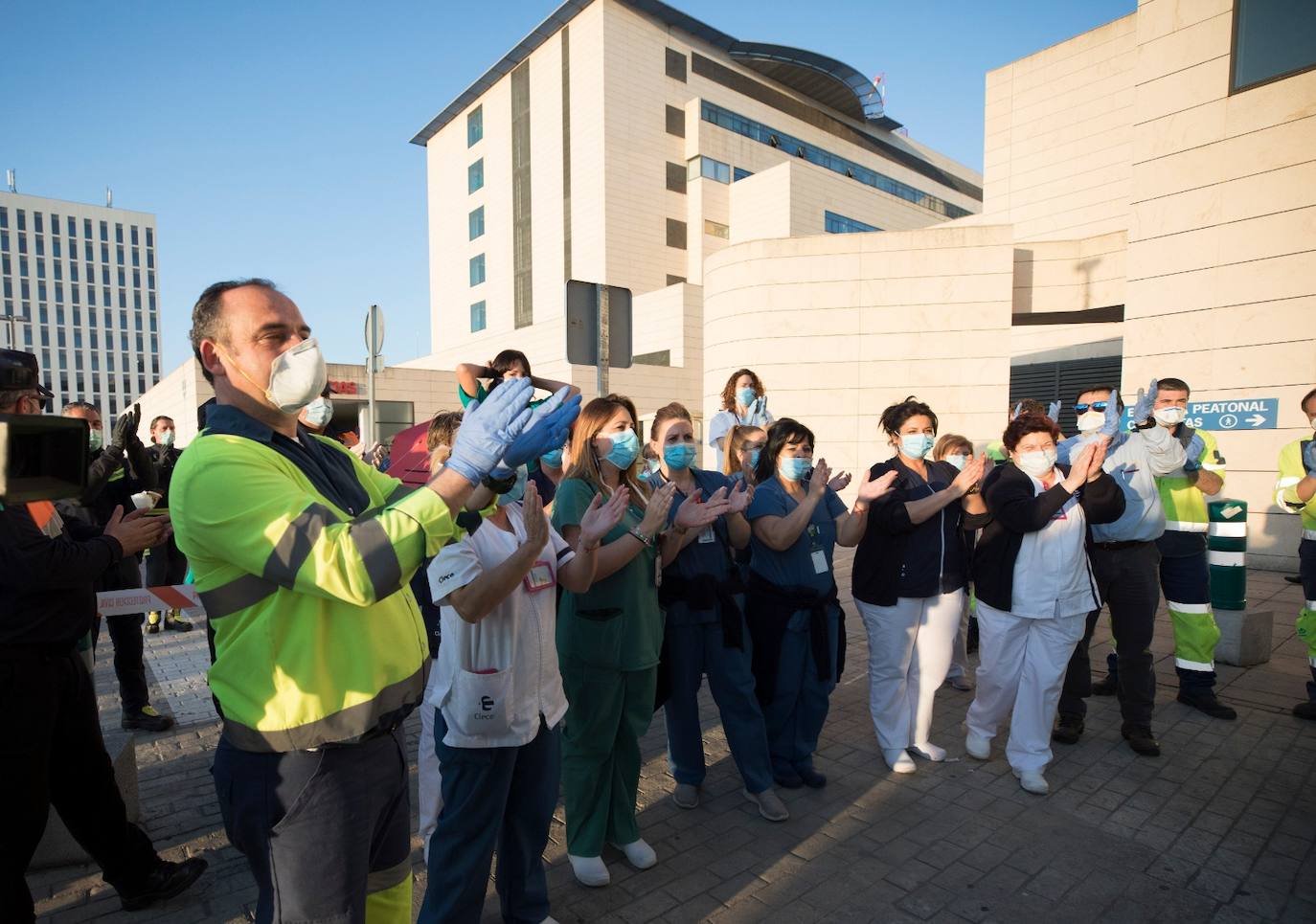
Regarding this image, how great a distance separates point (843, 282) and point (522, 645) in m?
13.6

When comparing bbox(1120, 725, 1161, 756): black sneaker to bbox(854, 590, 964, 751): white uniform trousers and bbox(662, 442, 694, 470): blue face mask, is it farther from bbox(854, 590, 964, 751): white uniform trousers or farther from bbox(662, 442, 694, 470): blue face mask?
bbox(662, 442, 694, 470): blue face mask

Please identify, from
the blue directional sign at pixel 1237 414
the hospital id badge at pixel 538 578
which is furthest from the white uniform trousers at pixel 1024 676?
the blue directional sign at pixel 1237 414

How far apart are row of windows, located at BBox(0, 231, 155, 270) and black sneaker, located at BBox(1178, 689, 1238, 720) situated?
390ft

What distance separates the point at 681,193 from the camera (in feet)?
124

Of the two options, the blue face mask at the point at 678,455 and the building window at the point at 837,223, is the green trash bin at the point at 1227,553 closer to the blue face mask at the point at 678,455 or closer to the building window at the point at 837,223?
the blue face mask at the point at 678,455

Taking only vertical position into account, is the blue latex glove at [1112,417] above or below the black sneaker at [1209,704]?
above

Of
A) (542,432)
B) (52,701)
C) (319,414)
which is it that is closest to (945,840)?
(542,432)

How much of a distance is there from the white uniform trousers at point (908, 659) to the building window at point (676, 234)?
35.0 meters

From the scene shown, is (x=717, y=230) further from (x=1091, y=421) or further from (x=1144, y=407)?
(x=1091, y=421)

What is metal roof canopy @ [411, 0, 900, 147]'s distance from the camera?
120 feet

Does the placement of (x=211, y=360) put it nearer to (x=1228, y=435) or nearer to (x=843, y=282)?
(x=1228, y=435)

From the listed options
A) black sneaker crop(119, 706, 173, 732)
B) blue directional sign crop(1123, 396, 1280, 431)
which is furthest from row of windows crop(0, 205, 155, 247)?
blue directional sign crop(1123, 396, 1280, 431)

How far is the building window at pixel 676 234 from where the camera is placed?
3725 cm

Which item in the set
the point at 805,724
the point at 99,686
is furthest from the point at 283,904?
the point at 99,686
